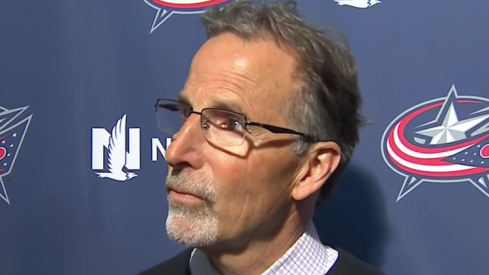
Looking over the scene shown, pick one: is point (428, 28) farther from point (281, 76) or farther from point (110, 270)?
point (110, 270)

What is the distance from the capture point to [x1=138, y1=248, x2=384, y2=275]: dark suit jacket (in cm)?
113

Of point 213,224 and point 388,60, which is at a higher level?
point 388,60

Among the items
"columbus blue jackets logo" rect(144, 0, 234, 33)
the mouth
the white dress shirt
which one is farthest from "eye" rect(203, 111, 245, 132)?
"columbus blue jackets logo" rect(144, 0, 234, 33)

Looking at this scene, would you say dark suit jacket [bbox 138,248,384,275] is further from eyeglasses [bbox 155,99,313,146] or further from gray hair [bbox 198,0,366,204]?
eyeglasses [bbox 155,99,313,146]

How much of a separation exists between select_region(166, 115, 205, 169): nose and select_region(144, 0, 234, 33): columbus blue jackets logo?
0.37 m

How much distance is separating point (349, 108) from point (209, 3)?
37cm

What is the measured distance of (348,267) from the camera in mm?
1141

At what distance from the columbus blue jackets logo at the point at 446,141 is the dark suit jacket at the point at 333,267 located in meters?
0.20

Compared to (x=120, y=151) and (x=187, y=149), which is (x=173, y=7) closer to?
(x=120, y=151)

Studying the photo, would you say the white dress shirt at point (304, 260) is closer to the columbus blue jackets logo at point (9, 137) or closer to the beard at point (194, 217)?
the beard at point (194, 217)

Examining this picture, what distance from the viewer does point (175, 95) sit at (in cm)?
133

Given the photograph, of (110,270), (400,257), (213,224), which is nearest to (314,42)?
(213,224)

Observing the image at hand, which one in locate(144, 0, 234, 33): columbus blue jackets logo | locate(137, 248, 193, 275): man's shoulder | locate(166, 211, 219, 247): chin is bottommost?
locate(137, 248, 193, 275): man's shoulder

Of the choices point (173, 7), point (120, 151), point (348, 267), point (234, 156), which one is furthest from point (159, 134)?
point (348, 267)
